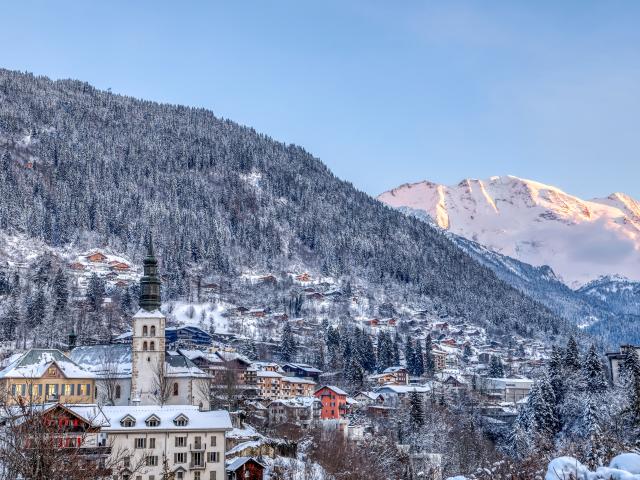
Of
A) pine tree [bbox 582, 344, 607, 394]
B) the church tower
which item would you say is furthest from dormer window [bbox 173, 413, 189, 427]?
pine tree [bbox 582, 344, 607, 394]

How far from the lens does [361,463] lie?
8050 cm

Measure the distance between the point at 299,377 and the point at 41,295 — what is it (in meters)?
51.0

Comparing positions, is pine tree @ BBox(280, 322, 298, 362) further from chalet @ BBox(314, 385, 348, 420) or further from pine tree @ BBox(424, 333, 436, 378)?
chalet @ BBox(314, 385, 348, 420)

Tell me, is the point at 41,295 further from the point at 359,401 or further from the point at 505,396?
the point at 505,396

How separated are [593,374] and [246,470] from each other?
47.9m

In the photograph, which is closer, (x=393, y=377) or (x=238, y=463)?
(x=238, y=463)

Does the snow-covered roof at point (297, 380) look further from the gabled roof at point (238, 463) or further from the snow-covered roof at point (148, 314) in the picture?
the gabled roof at point (238, 463)

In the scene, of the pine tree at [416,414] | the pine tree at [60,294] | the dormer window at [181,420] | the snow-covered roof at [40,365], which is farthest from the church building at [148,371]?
the pine tree at [60,294]

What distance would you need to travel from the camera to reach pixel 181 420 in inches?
2879

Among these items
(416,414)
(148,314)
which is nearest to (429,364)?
(416,414)

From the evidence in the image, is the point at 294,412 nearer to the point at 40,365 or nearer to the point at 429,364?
the point at 40,365

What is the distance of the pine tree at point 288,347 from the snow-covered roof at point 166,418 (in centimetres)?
10104

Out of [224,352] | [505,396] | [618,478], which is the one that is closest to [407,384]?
[505,396]

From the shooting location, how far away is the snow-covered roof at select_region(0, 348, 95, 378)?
87.4 metres
